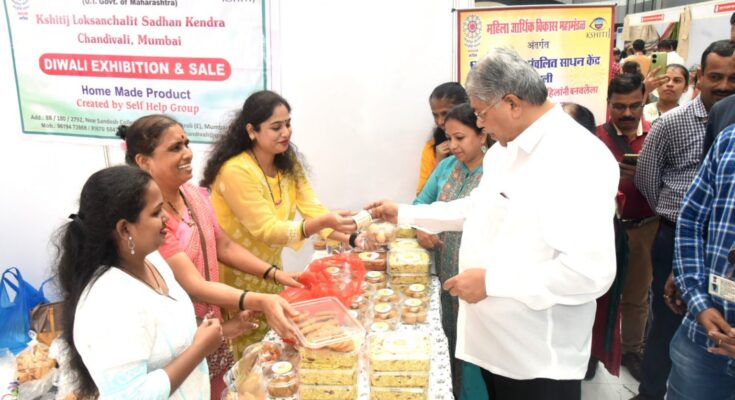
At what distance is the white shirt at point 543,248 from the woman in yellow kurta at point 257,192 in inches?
36.5

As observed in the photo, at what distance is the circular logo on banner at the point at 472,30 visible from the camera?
3318 mm

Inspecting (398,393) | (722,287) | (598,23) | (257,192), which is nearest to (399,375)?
(398,393)

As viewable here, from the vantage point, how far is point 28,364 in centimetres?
264

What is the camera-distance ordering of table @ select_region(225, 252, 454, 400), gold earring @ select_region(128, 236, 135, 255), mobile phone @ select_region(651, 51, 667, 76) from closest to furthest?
gold earring @ select_region(128, 236, 135, 255), table @ select_region(225, 252, 454, 400), mobile phone @ select_region(651, 51, 667, 76)

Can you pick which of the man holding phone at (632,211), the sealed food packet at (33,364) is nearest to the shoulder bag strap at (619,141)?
the man holding phone at (632,211)

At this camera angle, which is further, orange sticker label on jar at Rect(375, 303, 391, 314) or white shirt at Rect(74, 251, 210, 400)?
orange sticker label on jar at Rect(375, 303, 391, 314)

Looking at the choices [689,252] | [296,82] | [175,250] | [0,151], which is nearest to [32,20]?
[0,151]

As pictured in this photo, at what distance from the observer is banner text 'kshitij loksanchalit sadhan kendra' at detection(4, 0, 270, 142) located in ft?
11.4

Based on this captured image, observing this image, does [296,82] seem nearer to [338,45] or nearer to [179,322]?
[338,45]

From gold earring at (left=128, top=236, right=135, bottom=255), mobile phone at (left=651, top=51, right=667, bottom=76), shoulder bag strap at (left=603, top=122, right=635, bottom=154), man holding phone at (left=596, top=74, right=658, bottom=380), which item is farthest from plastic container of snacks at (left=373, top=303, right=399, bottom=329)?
mobile phone at (left=651, top=51, right=667, bottom=76)

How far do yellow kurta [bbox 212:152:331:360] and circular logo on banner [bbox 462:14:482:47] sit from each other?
161 centimetres

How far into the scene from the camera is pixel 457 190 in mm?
2629

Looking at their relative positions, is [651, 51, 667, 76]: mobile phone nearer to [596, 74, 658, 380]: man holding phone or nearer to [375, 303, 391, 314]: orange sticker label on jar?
[596, 74, 658, 380]: man holding phone

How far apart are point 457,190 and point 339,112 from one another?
1.40 m
